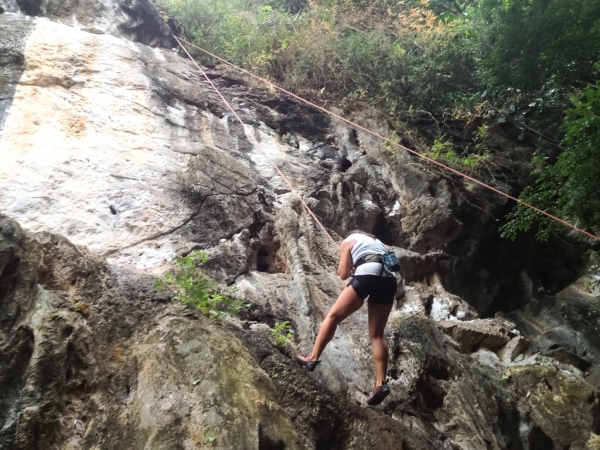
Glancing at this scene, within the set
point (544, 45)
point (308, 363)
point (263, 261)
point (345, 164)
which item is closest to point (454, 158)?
point (345, 164)

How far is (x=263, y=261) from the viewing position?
654cm

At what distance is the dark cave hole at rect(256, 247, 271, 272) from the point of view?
6433mm

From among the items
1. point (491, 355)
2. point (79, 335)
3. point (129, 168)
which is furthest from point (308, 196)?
point (79, 335)

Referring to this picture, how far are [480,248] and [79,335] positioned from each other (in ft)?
28.3

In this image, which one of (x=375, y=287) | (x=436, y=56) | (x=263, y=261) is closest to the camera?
(x=375, y=287)

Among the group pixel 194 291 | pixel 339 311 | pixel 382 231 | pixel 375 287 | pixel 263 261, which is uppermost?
pixel 375 287

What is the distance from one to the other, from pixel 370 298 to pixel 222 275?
2.06 metres

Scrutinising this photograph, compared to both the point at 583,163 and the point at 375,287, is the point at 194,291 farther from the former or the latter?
the point at 583,163

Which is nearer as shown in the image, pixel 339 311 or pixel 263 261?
pixel 339 311

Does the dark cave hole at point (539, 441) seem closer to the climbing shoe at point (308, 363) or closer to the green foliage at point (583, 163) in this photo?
the climbing shoe at point (308, 363)

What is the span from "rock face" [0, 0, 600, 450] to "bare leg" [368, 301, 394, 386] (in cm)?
41

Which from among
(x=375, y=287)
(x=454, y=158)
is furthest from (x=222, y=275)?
(x=454, y=158)

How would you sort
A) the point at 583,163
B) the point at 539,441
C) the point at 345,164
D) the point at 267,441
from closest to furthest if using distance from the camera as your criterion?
the point at 267,441
the point at 539,441
the point at 583,163
the point at 345,164

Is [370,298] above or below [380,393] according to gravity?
above
